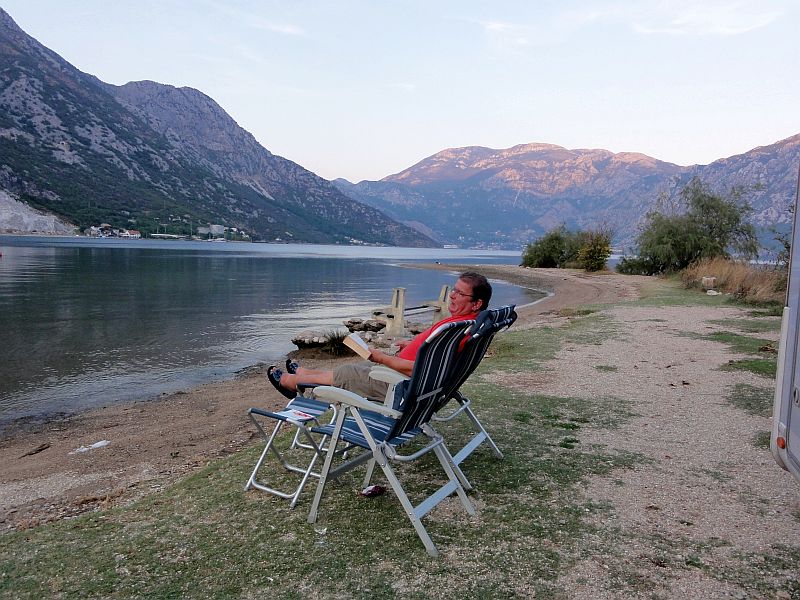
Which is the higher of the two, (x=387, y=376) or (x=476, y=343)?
(x=476, y=343)

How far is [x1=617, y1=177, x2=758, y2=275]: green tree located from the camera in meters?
35.5

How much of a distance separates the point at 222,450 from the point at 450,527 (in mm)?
3078

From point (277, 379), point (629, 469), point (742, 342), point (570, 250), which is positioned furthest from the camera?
point (570, 250)

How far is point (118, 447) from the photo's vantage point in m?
6.79

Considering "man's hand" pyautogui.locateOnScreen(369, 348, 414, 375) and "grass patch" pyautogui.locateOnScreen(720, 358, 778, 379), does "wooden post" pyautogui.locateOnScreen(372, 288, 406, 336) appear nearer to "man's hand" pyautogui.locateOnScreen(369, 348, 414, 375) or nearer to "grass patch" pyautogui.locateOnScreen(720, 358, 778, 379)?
"grass patch" pyautogui.locateOnScreen(720, 358, 778, 379)

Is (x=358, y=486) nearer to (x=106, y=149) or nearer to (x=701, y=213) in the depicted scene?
(x=701, y=213)

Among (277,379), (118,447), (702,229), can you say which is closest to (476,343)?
(277,379)

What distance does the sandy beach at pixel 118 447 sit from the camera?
463cm

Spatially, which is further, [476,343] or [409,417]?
[476,343]

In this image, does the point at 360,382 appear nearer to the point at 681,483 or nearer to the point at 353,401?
the point at 353,401

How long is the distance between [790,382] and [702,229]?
37.5 meters

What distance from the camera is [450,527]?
3.46 meters

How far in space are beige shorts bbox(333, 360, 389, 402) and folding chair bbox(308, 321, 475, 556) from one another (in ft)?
2.23

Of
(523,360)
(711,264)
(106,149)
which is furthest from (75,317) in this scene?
(106,149)
